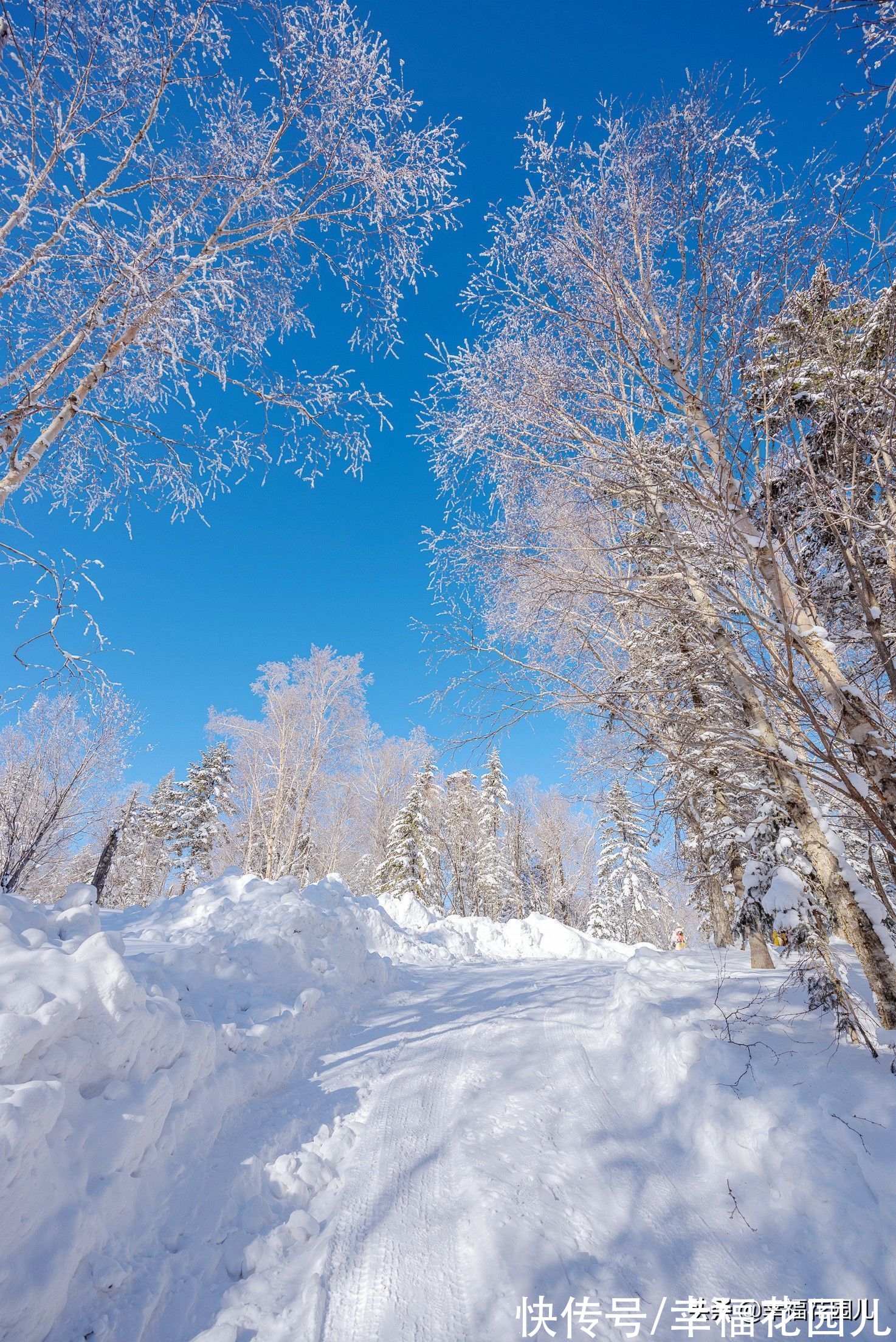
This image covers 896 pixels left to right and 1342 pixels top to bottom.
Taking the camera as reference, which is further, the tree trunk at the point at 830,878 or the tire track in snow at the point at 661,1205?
the tree trunk at the point at 830,878

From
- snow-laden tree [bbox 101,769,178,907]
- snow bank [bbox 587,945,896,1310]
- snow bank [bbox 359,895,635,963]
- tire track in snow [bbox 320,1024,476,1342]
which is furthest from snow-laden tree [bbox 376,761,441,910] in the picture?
tire track in snow [bbox 320,1024,476,1342]

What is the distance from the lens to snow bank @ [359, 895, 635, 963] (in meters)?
10.9

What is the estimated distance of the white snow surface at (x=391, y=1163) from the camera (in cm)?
187

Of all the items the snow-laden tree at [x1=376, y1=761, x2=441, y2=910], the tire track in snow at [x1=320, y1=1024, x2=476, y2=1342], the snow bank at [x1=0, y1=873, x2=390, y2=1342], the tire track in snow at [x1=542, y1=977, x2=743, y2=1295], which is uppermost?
the snow-laden tree at [x1=376, y1=761, x2=441, y2=910]

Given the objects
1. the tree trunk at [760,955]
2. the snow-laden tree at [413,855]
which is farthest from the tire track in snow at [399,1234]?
the snow-laden tree at [413,855]

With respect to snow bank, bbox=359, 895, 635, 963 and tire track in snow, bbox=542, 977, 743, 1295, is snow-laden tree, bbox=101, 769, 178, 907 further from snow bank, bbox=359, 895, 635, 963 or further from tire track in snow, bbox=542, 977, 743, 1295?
tire track in snow, bbox=542, 977, 743, 1295

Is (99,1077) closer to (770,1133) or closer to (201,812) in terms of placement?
(770,1133)

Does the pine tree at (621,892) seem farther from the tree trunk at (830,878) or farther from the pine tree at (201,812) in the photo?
the tree trunk at (830,878)

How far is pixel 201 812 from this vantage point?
2477 cm

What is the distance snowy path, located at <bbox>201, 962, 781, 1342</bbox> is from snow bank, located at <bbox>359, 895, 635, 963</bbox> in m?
7.23

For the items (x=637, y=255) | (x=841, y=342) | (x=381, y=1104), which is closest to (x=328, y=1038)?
(x=381, y=1104)

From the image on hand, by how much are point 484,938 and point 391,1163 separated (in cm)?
1139

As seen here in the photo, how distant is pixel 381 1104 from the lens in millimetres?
3336

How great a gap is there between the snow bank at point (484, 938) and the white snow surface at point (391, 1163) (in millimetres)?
7030
